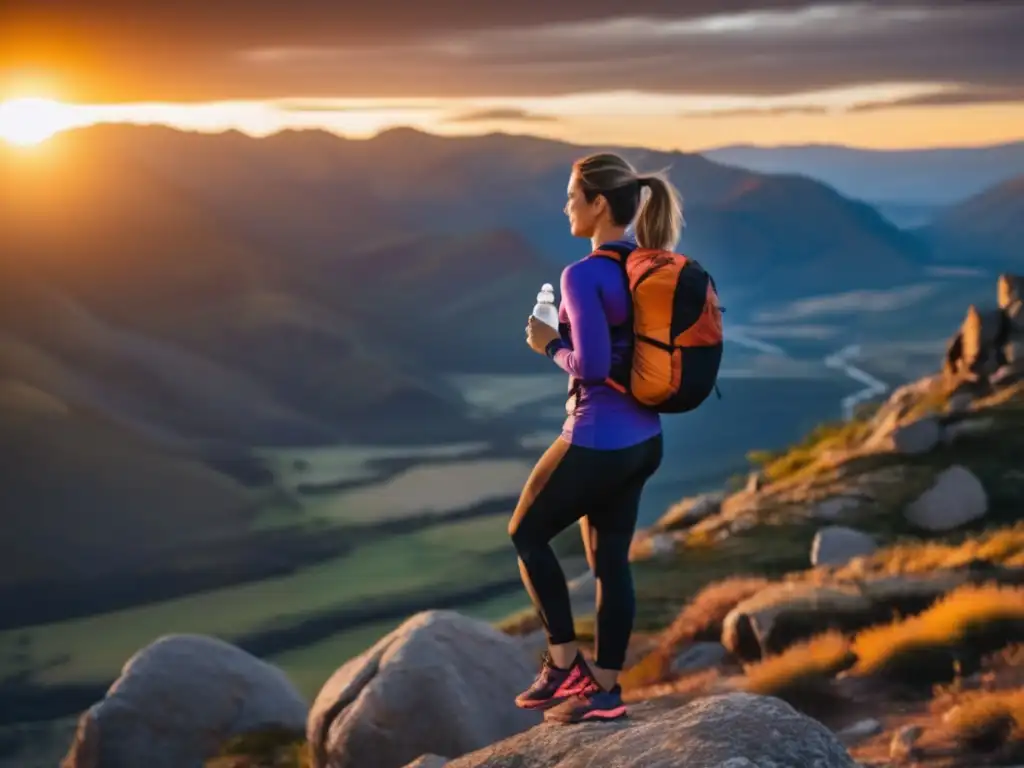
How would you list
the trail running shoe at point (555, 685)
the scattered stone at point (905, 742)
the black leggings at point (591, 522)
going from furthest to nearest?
the scattered stone at point (905, 742), the trail running shoe at point (555, 685), the black leggings at point (591, 522)

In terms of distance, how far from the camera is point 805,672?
43.2ft

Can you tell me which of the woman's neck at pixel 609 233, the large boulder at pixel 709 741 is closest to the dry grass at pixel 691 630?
the large boulder at pixel 709 741

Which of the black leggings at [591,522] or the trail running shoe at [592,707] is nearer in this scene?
A: the black leggings at [591,522]

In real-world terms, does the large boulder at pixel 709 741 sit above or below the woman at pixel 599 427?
below

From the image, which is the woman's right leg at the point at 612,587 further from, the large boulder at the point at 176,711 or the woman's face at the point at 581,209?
the large boulder at the point at 176,711

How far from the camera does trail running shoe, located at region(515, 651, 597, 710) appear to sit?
24.3ft

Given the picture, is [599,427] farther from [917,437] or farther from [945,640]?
[917,437]

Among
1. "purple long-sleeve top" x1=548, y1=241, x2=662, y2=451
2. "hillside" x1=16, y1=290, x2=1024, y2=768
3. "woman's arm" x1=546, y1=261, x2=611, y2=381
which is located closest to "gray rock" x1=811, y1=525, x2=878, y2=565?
"hillside" x1=16, y1=290, x2=1024, y2=768

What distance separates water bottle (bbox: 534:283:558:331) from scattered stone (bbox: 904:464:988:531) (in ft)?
70.8

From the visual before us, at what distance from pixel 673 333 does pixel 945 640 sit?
7.60 meters

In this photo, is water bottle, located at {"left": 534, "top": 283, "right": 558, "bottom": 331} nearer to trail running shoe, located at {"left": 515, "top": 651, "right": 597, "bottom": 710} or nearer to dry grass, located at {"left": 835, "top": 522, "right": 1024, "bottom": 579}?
trail running shoe, located at {"left": 515, "top": 651, "right": 597, "bottom": 710}

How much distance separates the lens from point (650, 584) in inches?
1056

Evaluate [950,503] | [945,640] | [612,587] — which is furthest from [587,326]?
[950,503]

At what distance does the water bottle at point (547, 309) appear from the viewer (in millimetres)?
6891
